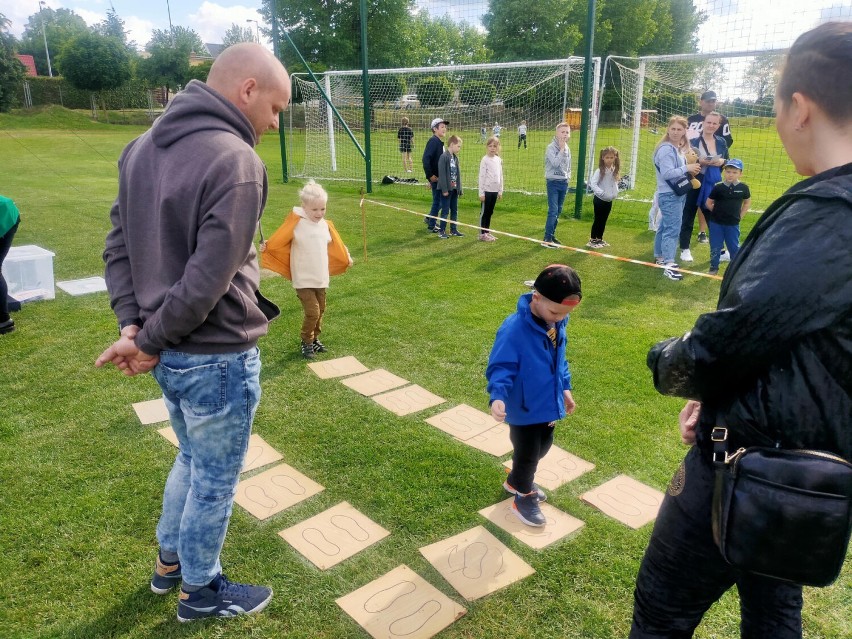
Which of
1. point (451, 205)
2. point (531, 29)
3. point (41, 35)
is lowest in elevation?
point (451, 205)

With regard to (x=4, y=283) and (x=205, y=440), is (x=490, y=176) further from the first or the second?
(x=205, y=440)

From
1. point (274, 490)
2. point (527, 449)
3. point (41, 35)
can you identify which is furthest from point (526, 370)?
point (41, 35)

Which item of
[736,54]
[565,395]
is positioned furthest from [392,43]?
[565,395]

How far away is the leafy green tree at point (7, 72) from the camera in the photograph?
2903 cm

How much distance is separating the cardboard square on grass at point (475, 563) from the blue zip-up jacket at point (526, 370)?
68 centimetres

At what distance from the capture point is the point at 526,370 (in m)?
3.21

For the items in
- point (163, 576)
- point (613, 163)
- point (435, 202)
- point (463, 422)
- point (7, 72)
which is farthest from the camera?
point (7, 72)

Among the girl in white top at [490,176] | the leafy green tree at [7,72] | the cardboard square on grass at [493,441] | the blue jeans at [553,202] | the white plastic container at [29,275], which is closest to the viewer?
the cardboard square on grass at [493,441]

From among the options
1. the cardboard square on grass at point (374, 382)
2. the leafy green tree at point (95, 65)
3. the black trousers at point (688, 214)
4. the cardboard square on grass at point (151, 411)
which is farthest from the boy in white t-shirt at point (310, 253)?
the leafy green tree at point (95, 65)

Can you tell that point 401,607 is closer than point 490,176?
Yes

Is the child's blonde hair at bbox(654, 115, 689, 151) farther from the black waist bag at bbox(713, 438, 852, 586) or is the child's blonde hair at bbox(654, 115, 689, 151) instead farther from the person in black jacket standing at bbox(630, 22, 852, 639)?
the black waist bag at bbox(713, 438, 852, 586)

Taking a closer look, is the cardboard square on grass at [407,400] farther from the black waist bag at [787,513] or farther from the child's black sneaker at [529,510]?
the black waist bag at [787,513]

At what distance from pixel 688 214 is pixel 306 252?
6372 millimetres

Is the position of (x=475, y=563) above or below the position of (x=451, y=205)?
below
